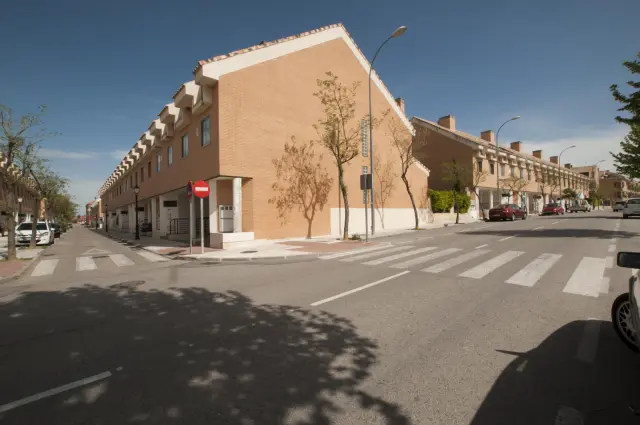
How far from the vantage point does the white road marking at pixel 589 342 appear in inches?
123

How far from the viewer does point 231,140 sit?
566 inches

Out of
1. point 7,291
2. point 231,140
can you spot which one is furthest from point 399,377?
point 231,140

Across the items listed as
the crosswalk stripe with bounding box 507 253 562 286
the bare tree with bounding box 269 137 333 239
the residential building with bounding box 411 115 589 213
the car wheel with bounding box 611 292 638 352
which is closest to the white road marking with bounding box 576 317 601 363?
the car wheel with bounding box 611 292 638 352

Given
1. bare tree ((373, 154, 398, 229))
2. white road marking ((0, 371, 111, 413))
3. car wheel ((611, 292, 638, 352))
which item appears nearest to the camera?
white road marking ((0, 371, 111, 413))

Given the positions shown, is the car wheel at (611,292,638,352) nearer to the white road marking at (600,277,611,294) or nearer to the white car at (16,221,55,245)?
the white road marking at (600,277,611,294)

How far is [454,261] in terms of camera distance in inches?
340

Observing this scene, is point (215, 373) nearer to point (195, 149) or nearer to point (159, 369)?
point (159, 369)

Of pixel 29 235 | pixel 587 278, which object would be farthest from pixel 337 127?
pixel 29 235

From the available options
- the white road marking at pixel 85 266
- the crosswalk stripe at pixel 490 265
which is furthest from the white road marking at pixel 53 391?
the white road marking at pixel 85 266

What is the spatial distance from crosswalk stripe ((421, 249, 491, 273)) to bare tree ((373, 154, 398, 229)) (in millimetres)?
12744

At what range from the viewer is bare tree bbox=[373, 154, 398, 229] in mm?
22875

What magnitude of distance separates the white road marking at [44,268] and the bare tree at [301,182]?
8988 mm

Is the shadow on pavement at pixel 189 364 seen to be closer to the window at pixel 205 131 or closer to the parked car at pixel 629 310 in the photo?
the parked car at pixel 629 310

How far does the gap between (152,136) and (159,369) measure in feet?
80.1
